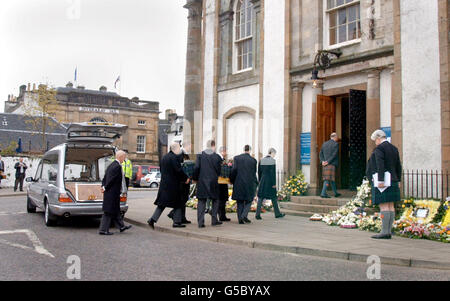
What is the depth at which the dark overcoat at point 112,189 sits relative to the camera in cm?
944

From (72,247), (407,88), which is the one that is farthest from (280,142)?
(72,247)

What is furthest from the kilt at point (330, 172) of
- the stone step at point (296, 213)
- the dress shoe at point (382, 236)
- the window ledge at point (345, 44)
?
the dress shoe at point (382, 236)

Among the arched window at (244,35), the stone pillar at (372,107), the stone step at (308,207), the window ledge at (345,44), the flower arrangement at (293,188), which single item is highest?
the arched window at (244,35)

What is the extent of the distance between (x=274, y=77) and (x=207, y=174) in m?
6.65

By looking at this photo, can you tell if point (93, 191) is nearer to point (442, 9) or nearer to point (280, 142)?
point (280, 142)

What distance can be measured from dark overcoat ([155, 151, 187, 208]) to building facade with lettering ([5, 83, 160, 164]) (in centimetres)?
4488

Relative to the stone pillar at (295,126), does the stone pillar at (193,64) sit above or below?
above

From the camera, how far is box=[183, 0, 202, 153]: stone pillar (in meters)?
20.3

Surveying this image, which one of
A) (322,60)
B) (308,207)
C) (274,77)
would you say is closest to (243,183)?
(308,207)

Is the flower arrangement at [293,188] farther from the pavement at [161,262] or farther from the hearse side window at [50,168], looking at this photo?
the hearse side window at [50,168]

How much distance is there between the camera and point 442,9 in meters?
10.9

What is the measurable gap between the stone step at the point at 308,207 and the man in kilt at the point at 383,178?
3.48 meters

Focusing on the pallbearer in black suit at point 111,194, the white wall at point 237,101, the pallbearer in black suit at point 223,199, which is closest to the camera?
the pallbearer in black suit at point 111,194

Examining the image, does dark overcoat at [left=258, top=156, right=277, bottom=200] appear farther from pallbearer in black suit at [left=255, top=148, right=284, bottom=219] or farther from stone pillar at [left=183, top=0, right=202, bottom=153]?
stone pillar at [left=183, top=0, right=202, bottom=153]
